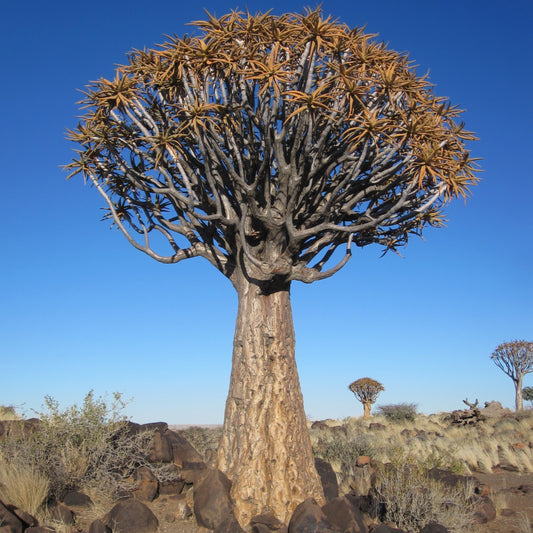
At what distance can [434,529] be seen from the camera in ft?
20.1

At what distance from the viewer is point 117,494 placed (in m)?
7.16

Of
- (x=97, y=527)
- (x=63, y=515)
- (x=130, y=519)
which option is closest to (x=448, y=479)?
(x=130, y=519)

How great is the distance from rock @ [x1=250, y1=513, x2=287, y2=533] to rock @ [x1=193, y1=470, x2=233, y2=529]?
0.31 metres

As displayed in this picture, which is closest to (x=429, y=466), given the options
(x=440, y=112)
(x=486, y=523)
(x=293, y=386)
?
(x=486, y=523)

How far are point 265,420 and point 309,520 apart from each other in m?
1.32

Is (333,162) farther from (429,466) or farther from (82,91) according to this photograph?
(429,466)

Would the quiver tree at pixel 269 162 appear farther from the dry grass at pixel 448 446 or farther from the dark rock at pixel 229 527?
the dry grass at pixel 448 446

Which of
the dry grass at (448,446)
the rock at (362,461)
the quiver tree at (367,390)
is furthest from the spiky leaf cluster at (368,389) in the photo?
the rock at (362,461)

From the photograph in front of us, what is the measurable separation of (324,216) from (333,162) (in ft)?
2.36

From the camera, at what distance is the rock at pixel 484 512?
24.0ft

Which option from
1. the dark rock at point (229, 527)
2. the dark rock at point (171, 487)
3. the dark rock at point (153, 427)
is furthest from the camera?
the dark rock at point (153, 427)

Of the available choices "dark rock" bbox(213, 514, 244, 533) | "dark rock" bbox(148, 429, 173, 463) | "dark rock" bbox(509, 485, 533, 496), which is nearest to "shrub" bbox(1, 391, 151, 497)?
"dark rock" bbox(148, 429, 173, 463)

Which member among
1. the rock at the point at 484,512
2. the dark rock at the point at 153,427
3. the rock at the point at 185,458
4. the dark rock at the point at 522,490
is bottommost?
the rock at the point at 484,512

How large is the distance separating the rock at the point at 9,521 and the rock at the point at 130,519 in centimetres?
94
